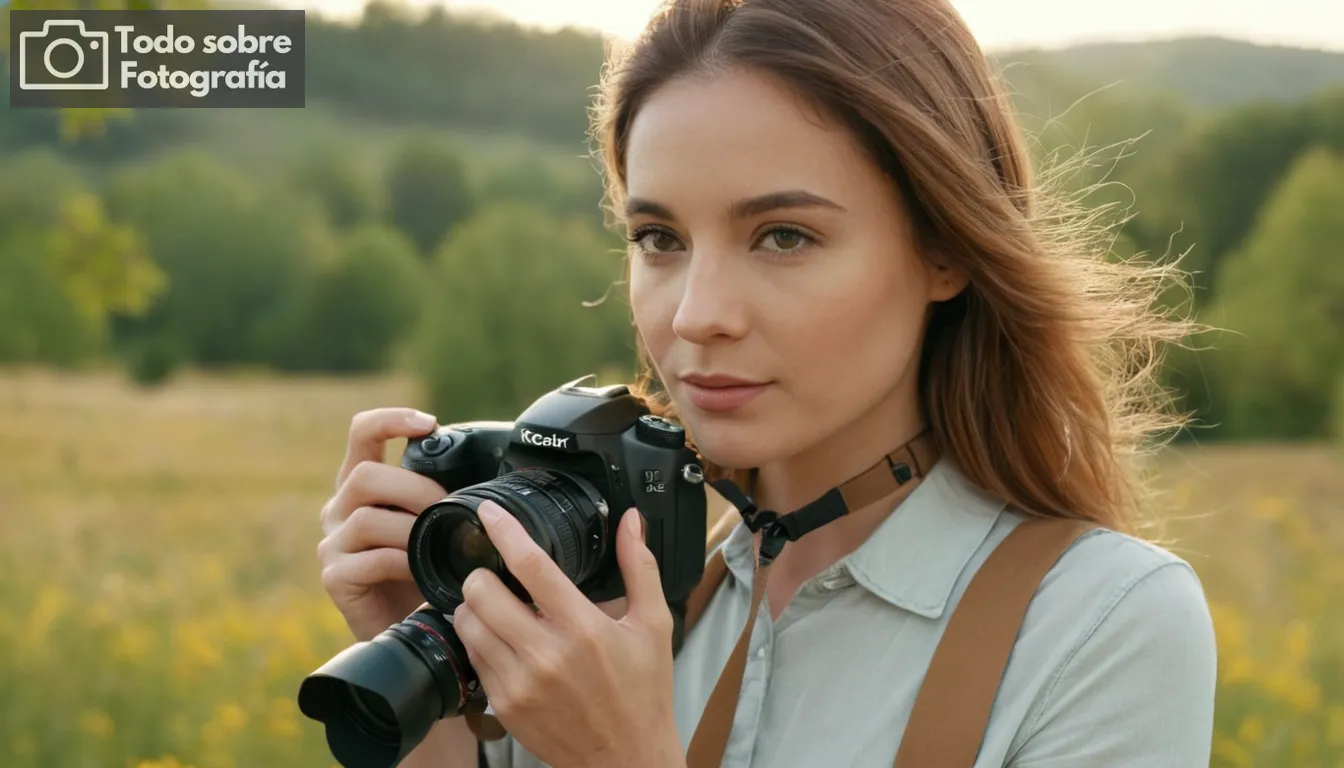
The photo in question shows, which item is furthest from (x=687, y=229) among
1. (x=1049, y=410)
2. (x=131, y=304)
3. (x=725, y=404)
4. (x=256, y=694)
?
(x=131, y=304)

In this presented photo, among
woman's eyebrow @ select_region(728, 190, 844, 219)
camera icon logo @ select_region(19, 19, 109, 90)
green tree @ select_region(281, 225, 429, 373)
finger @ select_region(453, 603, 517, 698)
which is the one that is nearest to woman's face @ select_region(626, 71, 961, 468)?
woman's eyebrow @ select_region(728, 190, 844, 219)

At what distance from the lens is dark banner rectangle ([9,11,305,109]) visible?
2.92 meters

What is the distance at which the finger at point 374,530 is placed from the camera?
1.50 metres

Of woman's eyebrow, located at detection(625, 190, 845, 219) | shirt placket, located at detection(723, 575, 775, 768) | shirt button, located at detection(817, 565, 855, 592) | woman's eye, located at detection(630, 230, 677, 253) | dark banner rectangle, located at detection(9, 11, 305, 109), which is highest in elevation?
dark banner rectangle, located at detection(9, 11, 305, 109)

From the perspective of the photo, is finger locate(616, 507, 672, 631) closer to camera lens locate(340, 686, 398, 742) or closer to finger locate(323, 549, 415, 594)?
camera lens locate(340, 686, 398, 742)

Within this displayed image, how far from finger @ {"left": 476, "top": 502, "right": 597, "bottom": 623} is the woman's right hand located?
1.24 ft

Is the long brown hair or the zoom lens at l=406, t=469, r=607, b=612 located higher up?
the long brown hair

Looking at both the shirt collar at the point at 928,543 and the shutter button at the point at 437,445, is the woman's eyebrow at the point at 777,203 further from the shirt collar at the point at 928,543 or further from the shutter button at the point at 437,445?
the shutter button at the point at 437,445

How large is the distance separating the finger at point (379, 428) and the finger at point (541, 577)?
1.47 ft

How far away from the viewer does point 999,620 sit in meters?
1.27

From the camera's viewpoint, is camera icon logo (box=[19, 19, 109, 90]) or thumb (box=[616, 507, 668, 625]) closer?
thumb (box=[616, 507, 668, 625])

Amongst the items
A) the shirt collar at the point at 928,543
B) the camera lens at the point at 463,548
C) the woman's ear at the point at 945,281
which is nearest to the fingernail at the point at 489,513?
the camera lens at the point at 463,548

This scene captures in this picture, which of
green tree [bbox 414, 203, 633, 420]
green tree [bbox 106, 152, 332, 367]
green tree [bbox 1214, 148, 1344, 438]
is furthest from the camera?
green tree [bbox 414, 203, 633, 420]

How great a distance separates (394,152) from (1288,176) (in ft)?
42.2
